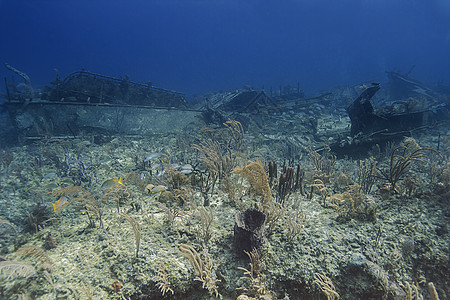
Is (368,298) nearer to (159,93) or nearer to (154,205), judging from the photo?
(154,205)

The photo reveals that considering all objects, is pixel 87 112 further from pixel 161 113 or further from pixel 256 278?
pixel 256 278

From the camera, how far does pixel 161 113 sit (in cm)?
1096

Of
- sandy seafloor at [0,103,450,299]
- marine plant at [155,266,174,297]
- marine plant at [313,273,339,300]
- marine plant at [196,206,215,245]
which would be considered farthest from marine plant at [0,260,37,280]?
marine plant at [313,273,339,300]

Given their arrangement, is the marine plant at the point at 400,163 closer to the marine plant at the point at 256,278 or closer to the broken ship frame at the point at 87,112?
the marine plant at the point at 256,278

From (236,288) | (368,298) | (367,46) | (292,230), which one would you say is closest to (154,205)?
(236,288)

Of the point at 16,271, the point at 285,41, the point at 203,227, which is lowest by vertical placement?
the point at 16,271

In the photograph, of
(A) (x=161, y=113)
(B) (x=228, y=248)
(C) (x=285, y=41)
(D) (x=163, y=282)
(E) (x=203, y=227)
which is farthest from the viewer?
(C) (x=285, y=41)

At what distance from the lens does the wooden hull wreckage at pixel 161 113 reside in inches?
308

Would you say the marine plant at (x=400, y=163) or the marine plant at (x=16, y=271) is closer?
the marine plant at (x=16, y=271)

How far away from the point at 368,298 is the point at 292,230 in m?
1.17

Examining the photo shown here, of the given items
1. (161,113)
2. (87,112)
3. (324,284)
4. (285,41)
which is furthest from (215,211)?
(285,41)

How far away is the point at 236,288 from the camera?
2.50m

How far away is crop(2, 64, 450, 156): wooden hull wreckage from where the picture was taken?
782 centimetres

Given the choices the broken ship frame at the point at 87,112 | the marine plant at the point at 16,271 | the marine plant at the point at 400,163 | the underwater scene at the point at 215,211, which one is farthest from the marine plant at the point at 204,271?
the broken ship frame at the point at 87,112
